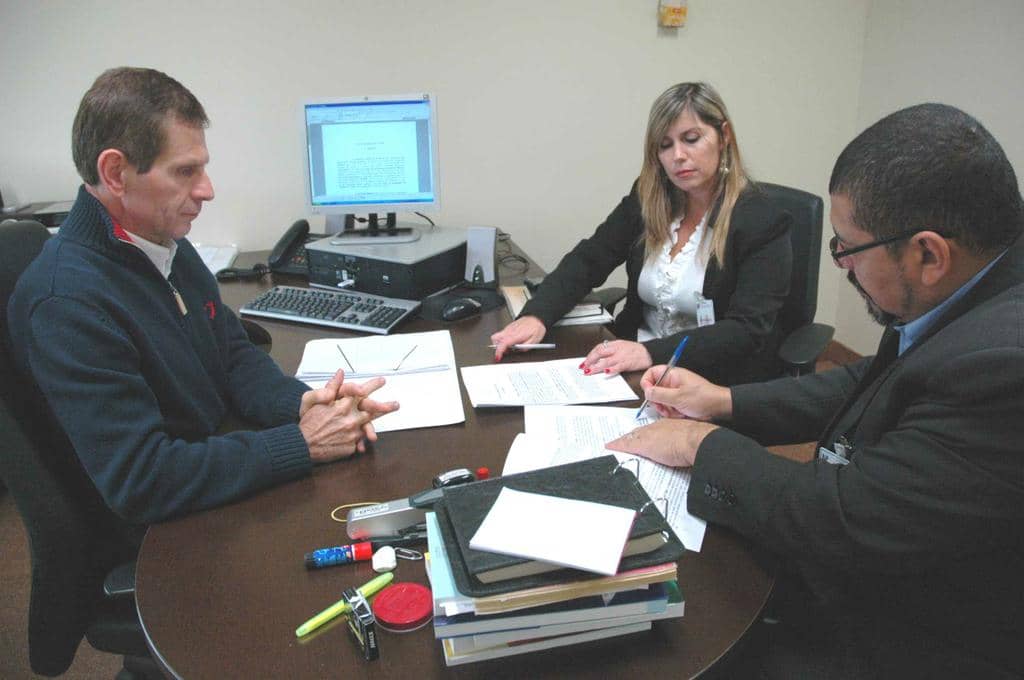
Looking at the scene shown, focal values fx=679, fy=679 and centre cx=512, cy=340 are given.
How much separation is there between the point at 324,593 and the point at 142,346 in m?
0.54

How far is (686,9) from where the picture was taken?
9.00 feet

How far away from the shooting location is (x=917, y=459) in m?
Result: 0.79

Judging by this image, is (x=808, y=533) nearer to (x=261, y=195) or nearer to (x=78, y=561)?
(x=78, y=561)

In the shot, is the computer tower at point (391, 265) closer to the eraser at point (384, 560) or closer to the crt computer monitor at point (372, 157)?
the crt computer monitor at point (372, 157)

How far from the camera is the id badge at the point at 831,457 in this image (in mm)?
946

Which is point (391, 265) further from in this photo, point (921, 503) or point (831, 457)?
point (921, 503)

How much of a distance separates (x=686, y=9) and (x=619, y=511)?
259 cm

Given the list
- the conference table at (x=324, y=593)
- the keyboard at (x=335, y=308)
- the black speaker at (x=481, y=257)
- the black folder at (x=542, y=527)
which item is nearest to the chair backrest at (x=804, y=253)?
the black speaker at (x=481, y=257)

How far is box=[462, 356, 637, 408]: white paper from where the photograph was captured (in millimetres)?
1295

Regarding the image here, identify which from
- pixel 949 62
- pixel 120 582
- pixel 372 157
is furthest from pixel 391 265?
pixel 949 62

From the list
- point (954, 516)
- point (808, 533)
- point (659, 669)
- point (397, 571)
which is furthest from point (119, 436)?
point (954, 516)

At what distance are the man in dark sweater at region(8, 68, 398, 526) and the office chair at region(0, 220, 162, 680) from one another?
0.15ft

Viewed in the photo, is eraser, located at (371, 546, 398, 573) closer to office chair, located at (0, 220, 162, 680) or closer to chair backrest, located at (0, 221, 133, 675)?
office chair, located at (0, 220, 162, 680)

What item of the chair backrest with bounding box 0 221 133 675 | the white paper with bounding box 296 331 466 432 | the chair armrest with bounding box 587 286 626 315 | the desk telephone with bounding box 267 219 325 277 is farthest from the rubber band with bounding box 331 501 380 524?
the desk telephone with bounding box 267 219 325 277
